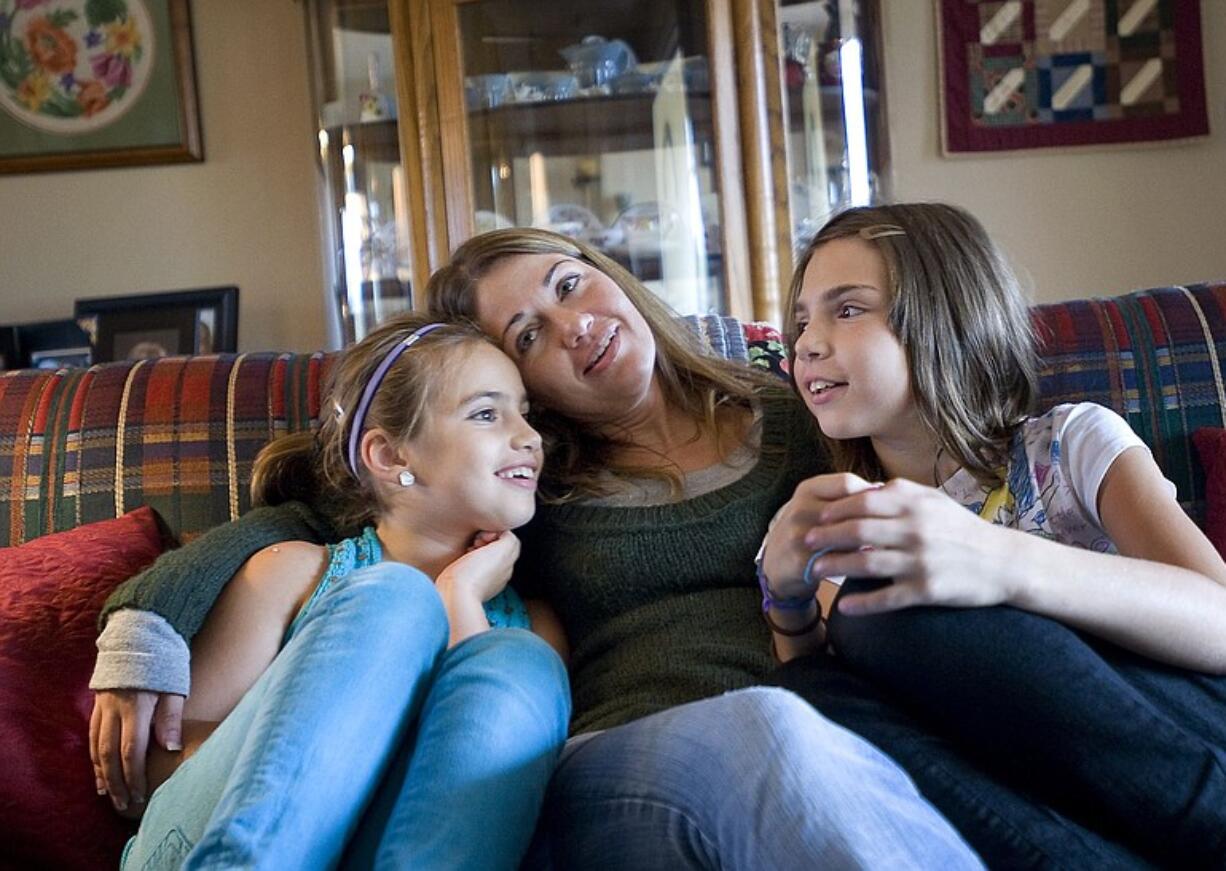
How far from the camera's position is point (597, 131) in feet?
7.75

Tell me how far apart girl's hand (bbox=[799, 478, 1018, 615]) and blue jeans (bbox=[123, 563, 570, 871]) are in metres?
0.25

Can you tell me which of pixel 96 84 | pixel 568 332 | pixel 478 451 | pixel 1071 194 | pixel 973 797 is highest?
pixel 96 84

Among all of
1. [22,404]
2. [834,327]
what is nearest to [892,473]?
[834,327]

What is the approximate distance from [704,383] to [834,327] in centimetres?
24

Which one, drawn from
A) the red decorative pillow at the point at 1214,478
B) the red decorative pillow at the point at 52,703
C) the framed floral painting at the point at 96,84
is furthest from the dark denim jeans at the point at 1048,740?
the framed floral painting at the point at 96,84

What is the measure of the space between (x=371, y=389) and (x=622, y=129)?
4.12 feet

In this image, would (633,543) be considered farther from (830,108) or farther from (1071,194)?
(1071,194)

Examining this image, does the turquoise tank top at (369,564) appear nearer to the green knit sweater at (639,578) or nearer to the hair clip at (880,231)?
the green knit sweater at (639,578)

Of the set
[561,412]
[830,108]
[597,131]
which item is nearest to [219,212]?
[597,131]

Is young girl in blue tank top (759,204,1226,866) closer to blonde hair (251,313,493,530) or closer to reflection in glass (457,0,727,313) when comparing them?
blonde hair (251,313,493,530)

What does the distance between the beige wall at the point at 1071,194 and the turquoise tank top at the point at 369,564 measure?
1610 mm

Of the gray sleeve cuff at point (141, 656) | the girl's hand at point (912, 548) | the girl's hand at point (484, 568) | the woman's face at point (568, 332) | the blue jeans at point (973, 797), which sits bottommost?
the blue jeans at point (973, 797)

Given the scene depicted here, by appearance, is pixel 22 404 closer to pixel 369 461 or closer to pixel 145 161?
pixel 369 461

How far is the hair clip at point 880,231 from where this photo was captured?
1.19m
